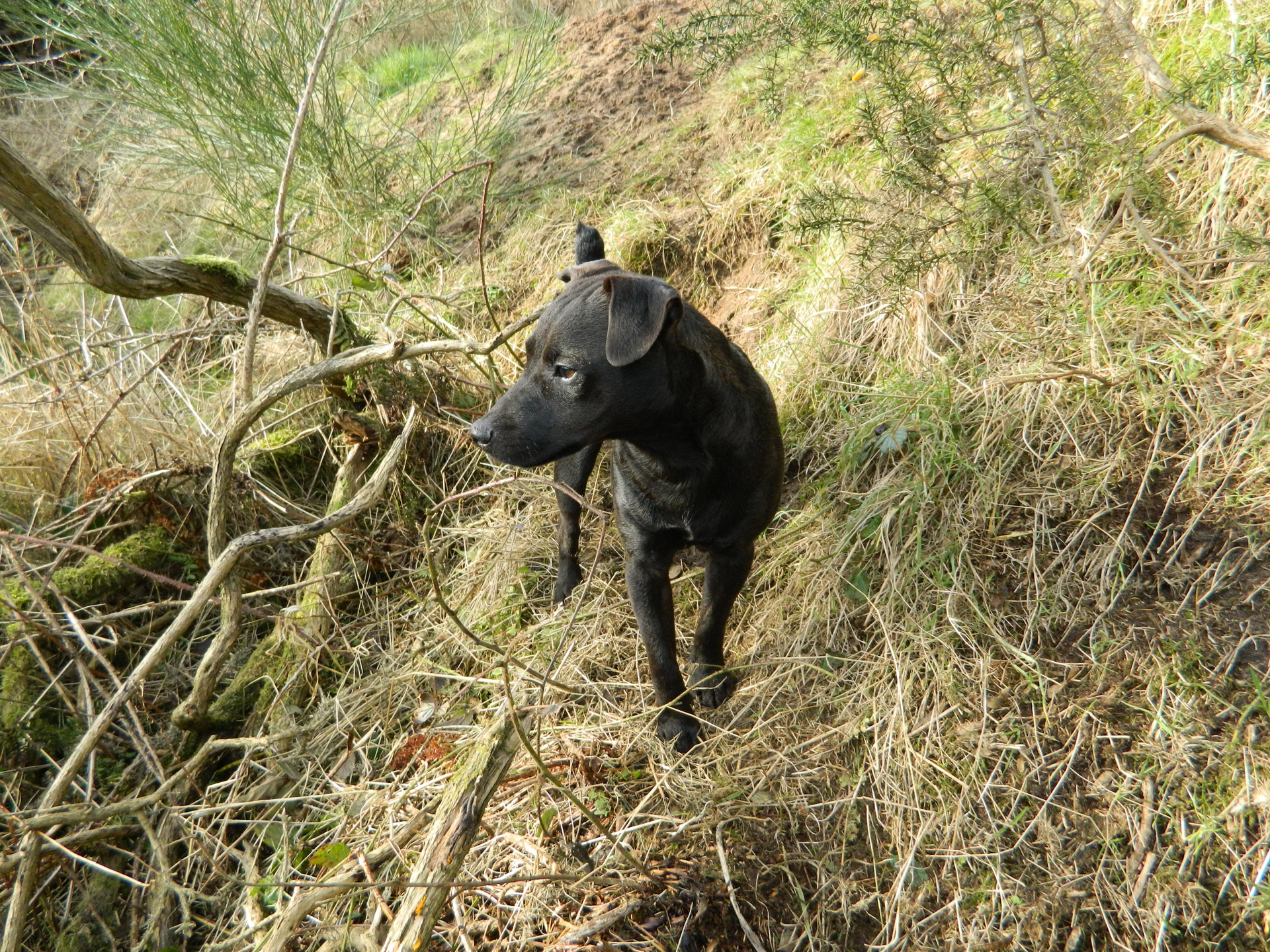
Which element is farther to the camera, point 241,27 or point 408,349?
point 241,27

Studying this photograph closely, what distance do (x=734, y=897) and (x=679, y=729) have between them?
0.61 m

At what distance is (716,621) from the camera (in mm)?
2941

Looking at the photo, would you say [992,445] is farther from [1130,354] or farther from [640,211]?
[640,211]

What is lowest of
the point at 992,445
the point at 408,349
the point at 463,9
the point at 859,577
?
the point at 859,577

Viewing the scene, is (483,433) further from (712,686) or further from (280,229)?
(712,686)

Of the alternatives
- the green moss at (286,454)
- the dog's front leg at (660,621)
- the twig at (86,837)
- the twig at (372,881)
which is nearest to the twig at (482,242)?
the green moss at (286,454)

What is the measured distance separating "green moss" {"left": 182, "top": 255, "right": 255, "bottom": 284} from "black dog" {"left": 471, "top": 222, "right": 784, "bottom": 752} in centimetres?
146

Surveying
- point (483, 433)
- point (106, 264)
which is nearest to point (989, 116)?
point (483, 433)

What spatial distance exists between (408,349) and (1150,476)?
109 inches

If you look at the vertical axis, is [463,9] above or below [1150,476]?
above

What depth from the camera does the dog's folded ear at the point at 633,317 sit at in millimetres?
2279

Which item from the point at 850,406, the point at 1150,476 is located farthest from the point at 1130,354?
the point at 850,406

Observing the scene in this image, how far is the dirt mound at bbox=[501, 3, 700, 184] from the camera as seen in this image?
18.0 ft

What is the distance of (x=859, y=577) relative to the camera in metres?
3.08
